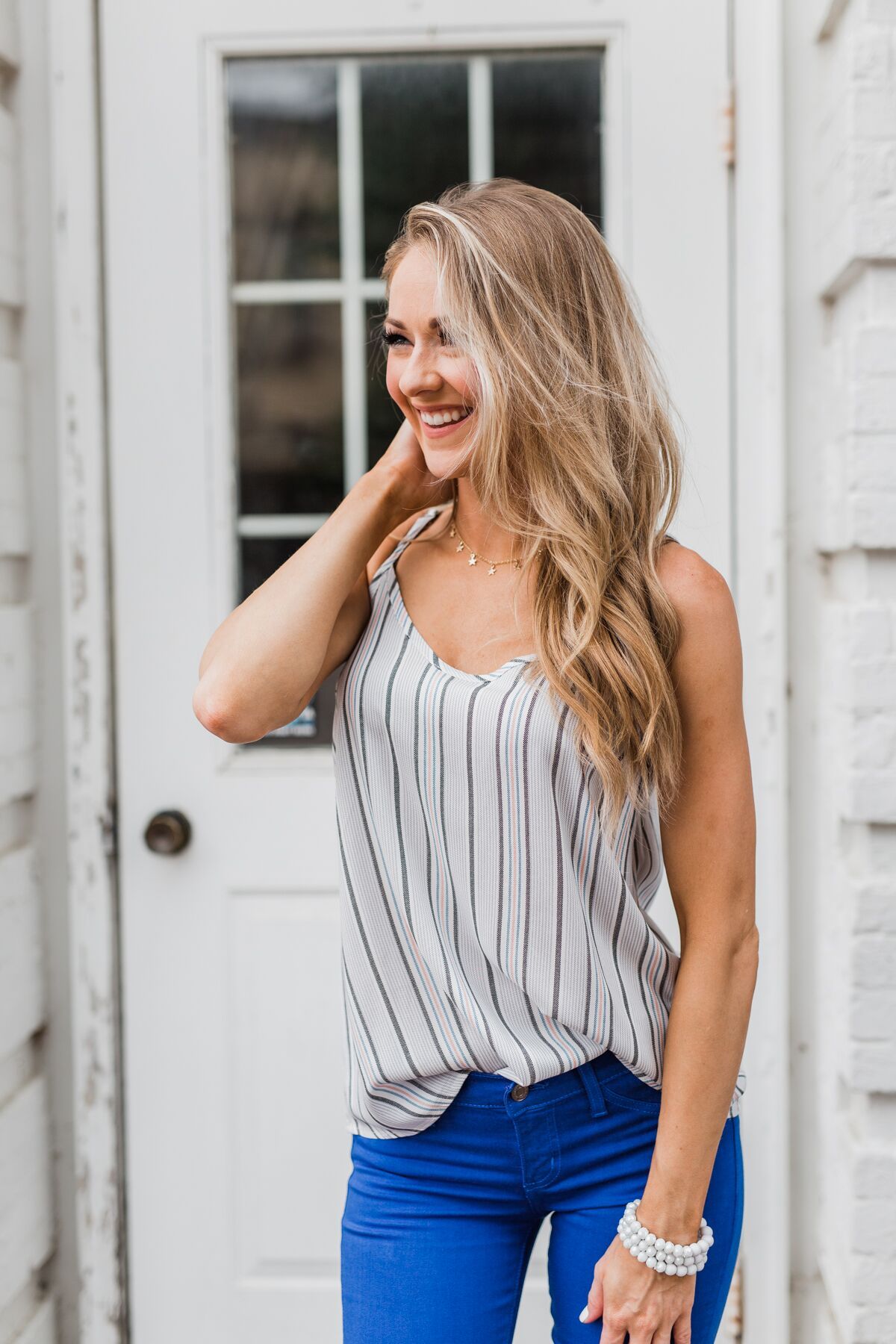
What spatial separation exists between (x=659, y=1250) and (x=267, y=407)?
1.27m

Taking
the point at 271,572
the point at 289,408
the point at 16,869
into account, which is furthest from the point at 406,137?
the point at 16,869

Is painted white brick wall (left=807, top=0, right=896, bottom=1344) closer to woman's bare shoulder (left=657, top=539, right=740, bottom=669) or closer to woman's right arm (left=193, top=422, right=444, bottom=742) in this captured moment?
woman's bare shoulder (left=657, top=539, right=740, bottom=669)

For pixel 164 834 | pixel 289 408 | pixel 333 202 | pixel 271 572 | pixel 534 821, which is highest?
pixel 333 202

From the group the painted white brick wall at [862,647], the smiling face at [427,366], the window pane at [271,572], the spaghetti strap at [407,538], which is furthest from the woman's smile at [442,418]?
the window pane at [271,572]

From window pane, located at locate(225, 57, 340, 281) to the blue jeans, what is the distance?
4.04ft

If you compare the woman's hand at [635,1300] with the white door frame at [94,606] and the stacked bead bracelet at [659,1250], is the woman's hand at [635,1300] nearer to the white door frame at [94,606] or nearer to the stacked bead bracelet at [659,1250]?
the stacked bead bracelet at [659,1250]

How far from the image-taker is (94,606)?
1.74m

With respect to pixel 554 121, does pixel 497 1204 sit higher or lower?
lower

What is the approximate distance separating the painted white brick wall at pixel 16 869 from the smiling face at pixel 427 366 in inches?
31.8

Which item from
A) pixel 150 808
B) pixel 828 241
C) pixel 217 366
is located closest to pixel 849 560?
pixel 828 241

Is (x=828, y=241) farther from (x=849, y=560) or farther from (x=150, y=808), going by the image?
(x=150, y=808)

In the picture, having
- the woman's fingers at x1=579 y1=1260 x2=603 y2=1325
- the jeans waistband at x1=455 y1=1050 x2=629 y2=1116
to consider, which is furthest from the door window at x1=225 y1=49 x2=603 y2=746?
the woman's fingers at x1=579 y1=1260 x2=603 y2=1325

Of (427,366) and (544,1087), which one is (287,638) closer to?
(427,366)

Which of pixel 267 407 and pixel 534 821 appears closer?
pixel 534 821
